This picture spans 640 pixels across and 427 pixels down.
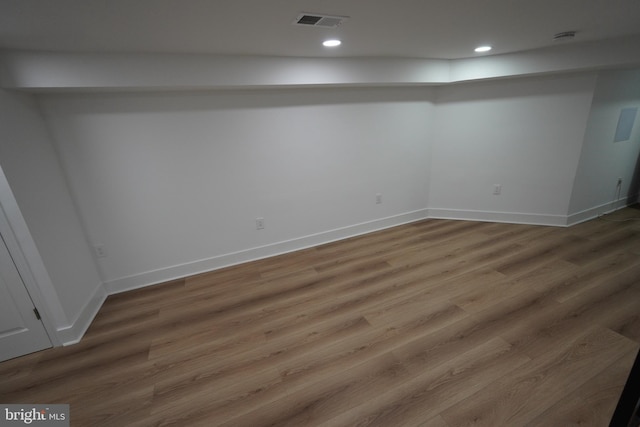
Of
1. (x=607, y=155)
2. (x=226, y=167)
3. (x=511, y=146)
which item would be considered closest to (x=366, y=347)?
(x=226, y=167)

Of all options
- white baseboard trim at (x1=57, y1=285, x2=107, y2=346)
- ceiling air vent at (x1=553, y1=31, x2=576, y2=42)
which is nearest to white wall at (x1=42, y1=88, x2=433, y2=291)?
white baseboard trim at (x1=57, y1=285, x2=107, y2=346)

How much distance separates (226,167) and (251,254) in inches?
40.8

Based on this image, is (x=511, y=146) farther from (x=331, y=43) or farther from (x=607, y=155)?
(x=331, y=43)

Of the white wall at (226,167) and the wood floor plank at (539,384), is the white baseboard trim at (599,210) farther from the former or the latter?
the wood floor plank at (539,384)

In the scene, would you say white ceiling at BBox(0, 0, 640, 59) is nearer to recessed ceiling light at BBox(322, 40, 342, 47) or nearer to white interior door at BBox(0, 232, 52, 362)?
recessed ceiling light at BBox(322, 40, 342, 47)

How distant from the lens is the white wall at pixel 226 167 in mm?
2318

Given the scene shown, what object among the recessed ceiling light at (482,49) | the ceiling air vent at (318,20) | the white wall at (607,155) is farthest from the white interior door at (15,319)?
the white wall at (607,155)

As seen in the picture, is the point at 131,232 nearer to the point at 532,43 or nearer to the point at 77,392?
the point at 77,392

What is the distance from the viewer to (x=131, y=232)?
8.39 feet

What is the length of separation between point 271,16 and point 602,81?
379 cm

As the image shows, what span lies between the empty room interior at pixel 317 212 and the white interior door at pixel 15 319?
0.01 m

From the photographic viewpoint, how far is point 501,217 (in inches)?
146

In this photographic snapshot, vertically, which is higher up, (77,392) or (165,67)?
(165,67)

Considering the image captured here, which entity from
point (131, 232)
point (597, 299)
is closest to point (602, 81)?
point (597, 299)
